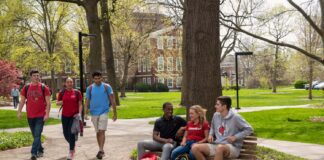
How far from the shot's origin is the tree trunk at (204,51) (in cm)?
795

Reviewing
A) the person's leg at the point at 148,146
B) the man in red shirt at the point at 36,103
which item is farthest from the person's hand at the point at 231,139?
the man in red shirt at the point at 36,103

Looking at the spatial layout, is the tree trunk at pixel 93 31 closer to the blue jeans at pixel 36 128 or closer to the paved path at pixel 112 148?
the paved path at pixel 112 148

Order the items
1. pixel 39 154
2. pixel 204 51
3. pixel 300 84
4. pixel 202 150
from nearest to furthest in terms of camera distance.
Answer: pixel 202 150 < pixel 204 51 < pixel 39 154 < pixel 300 84

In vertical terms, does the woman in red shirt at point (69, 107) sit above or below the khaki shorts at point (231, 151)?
above

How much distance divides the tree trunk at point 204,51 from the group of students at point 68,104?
73.1 inches

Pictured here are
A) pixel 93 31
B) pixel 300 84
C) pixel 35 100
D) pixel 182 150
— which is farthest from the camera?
pixel 300 84

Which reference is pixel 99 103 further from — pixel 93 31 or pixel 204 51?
pixel 93 31

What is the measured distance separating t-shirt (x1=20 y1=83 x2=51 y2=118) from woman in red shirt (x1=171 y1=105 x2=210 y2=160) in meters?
3.26

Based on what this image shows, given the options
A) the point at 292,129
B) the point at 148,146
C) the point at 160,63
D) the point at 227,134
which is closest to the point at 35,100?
the point at 148,146

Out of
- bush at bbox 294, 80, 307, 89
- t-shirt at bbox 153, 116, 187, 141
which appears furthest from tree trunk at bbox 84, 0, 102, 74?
bush at bbox 294, 80, 307, 89

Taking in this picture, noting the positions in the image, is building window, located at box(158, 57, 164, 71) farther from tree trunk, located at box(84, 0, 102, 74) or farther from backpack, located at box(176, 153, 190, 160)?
backpack, located at box(176, 153, 190, 160)

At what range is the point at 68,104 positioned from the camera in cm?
882

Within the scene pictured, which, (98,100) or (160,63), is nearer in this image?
(98,100)

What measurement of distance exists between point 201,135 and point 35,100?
359cm
